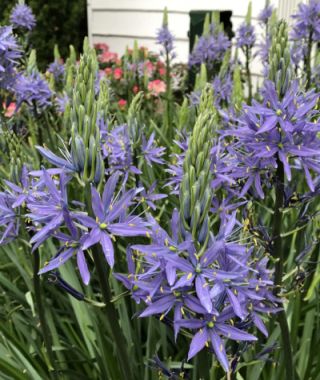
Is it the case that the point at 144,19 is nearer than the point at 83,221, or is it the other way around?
the point at 83,221

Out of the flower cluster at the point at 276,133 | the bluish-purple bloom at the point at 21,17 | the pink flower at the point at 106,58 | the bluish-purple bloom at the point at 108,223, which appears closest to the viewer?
the bluish-purple bloom at the point at 108,223

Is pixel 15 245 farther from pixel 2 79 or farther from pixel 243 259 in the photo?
pixel 243 259

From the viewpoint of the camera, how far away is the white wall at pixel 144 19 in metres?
7.76

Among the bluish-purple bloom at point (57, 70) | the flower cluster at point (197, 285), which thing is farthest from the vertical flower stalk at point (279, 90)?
the bluish-purple bloom at point (57, 70)

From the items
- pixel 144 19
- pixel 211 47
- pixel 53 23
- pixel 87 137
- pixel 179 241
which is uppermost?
pixel 53 23

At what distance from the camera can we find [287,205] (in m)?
1.77

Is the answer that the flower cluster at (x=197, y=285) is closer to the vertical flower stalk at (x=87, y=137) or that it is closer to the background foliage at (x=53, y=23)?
the vertical flower stalk at (x=87, y=137)

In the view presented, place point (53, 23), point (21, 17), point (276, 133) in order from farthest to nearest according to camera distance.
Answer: point (53, 23) < point (21, 17) < point (276, 133)

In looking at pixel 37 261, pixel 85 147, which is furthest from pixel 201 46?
pixel 85 147

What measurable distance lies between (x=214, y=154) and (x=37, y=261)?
767mm

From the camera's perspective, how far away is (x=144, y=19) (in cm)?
946

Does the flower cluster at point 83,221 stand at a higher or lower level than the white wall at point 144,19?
lower

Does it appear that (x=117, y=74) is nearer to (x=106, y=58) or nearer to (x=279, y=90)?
(x=106, y=58)

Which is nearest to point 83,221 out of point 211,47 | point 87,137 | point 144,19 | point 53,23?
point 87,137
